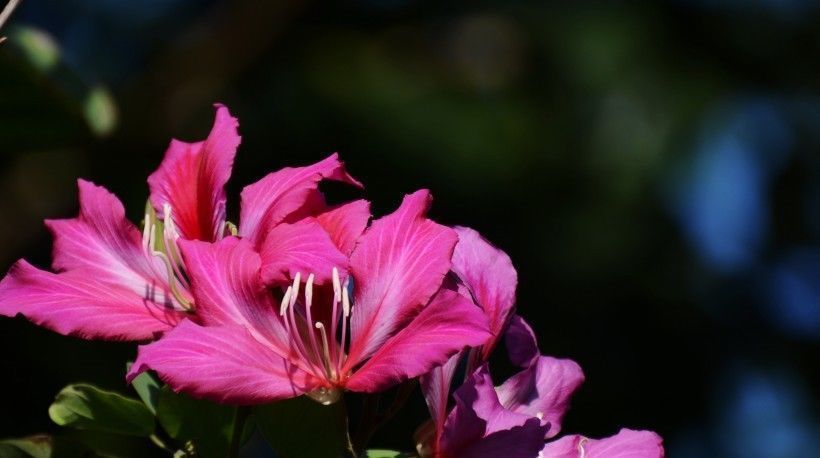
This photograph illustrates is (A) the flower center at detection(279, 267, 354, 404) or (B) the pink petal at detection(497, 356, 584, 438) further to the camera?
(B) the pink petal at detection(497, 356, 584, 438)

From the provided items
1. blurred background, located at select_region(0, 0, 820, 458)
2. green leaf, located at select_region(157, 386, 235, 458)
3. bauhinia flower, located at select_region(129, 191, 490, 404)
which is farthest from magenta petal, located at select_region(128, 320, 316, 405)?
blurred background, located at select_region(0, 0, 820, 458)

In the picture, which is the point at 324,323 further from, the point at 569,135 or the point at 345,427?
the point at 569,135

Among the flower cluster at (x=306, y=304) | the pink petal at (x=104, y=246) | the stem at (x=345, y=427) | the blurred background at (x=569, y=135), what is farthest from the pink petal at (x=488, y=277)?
the blurred background at (x=569, y=135)

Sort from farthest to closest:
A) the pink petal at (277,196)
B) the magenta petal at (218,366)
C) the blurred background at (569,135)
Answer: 1. the blurred background at (569,135)
2. the pink petal at (277,196)
3. the magenta petal at (218,366)

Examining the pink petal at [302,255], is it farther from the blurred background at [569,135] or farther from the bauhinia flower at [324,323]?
the blurred background at [569,135]

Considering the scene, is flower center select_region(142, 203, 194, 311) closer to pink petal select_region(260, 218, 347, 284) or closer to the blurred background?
pink petal select_region(260, 218, 347, 284)
